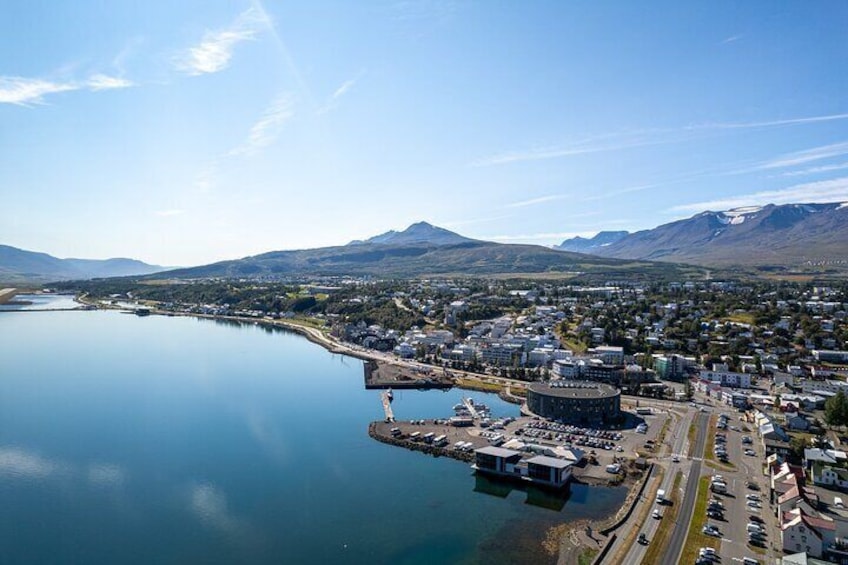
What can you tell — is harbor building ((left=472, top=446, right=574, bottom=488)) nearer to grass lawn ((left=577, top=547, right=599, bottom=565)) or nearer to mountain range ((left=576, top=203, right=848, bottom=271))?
grass lawn ((left=577, top=547, right=599, bottom=565))

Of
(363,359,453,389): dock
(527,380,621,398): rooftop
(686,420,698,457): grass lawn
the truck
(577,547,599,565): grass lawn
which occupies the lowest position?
(686,420,698,457): grass lawn

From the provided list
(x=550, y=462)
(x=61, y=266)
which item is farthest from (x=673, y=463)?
(x=61, y=266)

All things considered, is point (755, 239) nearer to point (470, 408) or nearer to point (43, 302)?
point (470, 408)

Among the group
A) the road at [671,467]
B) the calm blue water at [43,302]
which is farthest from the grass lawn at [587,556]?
the calm blue water at [43,302]

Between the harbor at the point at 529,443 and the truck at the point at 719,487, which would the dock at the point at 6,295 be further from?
the truck at the point at 719,487

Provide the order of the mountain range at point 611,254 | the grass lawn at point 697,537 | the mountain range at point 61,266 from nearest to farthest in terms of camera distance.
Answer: the grass lawn at point 697,537, the mountain range at point 611,254, the mountain range at point 61,266

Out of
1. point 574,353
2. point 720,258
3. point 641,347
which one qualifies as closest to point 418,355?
point 574,353

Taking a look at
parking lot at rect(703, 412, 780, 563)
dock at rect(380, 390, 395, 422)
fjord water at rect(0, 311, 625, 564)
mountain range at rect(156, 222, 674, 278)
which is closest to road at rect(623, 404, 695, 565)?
parking lot at rect(703, 412, 780, 563)
